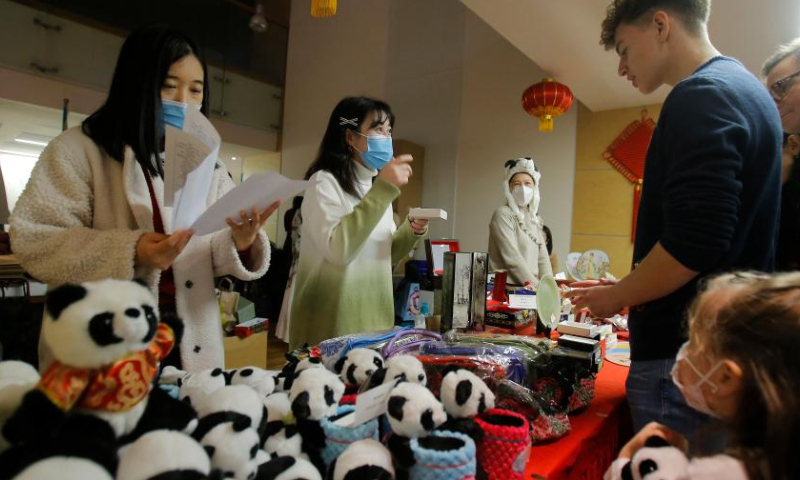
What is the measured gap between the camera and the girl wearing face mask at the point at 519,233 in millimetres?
2881

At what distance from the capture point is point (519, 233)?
9.91ft

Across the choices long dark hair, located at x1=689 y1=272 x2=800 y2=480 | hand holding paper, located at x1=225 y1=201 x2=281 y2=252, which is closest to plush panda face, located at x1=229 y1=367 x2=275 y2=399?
hand holding paper, located at x1=225 y1=201 x2=281 y2=252

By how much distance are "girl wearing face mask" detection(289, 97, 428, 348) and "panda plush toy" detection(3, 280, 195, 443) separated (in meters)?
0.88

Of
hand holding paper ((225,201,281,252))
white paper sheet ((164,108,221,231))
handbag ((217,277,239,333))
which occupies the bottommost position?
handbag ((217,277,239,333))

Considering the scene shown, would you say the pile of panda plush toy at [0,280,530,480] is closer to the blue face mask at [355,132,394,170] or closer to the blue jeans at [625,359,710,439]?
the blue jeans at [625,359,710,439]

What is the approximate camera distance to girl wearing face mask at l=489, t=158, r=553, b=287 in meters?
2.88

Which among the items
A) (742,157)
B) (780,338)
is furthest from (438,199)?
(780,338)

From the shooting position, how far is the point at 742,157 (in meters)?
0.84

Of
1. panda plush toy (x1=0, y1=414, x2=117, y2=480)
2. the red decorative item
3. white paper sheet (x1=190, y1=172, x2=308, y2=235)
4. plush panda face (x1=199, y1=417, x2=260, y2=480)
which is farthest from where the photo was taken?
the red decorative item

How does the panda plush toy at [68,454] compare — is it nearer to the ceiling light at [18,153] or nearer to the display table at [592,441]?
the display table at [592,441]

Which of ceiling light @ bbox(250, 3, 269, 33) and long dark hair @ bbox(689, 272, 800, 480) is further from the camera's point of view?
ceiling light @ bbox(250, 3, 269, 33)

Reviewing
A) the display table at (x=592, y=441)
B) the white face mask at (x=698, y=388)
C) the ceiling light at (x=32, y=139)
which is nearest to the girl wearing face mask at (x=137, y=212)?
the display table at (x=592, y=441)

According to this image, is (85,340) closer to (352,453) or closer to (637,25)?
(352,453)

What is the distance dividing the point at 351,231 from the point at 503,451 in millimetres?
825
